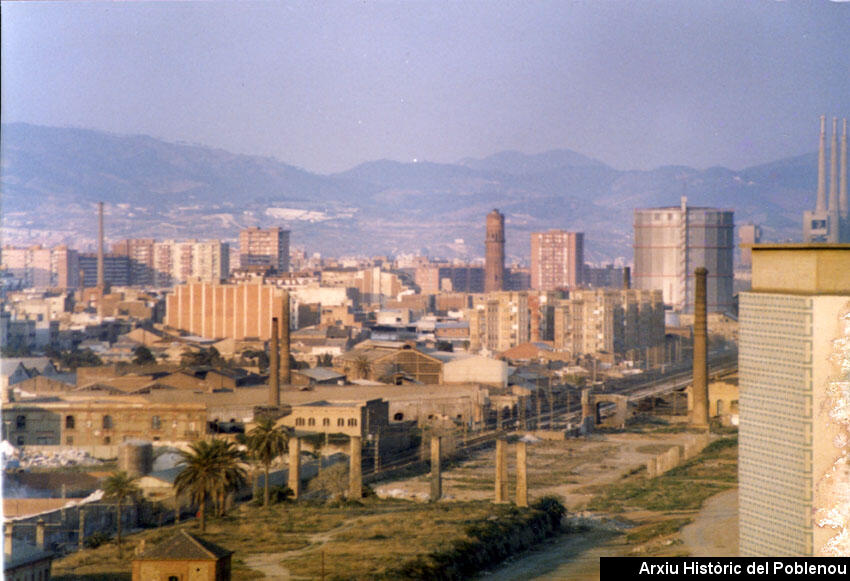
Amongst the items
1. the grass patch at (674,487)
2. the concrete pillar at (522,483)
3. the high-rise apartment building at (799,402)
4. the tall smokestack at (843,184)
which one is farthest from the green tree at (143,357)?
the high-rise apartment building at (799,402)

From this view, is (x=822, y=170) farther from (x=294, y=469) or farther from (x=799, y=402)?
(x=799, y=402)

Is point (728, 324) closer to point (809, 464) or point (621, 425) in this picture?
point (621, 425)

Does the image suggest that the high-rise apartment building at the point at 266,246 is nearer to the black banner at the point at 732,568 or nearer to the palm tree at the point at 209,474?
the palm tree at the point at 209,474

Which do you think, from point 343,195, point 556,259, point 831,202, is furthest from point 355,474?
point 343,195

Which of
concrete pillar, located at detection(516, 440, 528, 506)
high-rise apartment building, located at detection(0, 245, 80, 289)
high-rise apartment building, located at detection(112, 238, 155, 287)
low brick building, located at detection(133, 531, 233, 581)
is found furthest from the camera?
high-rise apartment building, located at detection(112, 238, 155, 287)

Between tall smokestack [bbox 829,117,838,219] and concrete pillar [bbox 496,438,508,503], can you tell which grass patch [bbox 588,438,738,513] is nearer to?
concrete pillar [bbox 496,438,508,503]

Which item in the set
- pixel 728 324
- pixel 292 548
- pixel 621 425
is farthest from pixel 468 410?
pixel 728 324

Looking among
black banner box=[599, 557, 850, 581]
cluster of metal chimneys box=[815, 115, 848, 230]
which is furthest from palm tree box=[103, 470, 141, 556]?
cluster of metal chimneys box=[815, 115, 848, 230]
